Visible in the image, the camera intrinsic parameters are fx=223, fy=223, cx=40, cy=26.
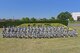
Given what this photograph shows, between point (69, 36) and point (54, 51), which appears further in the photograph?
point (69, 36)

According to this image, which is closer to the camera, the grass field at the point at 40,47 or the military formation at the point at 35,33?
the grass field at the point at 40,47

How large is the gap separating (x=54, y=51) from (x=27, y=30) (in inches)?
320

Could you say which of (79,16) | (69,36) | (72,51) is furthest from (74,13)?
(72,51)

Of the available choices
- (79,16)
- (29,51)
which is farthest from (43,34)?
(79,16)

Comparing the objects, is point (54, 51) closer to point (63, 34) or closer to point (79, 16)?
point (63, 34)

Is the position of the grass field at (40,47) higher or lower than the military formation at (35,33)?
lower

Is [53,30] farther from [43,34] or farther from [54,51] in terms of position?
[54,51]

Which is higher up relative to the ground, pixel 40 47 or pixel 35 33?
pixel 35 33

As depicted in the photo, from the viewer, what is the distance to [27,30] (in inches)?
733

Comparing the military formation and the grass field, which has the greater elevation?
the military formation

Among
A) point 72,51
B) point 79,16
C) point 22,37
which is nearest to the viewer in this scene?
point 72,51

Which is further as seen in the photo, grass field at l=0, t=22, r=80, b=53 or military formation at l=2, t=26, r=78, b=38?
military formation at l=2, t=26, r=78, b=38

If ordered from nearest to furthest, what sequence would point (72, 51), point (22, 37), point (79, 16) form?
point (72, 51) < point (22, 37) < point (79, 16)

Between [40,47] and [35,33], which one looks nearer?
[40,47]
